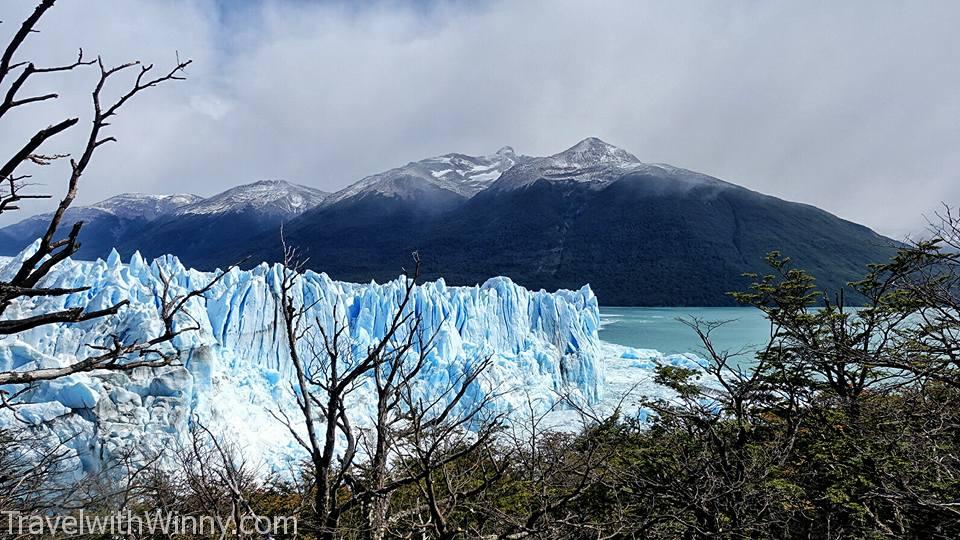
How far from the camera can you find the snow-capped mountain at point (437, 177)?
11862 cm

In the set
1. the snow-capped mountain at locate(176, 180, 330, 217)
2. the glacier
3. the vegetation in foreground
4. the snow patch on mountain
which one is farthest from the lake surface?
the snow-capped mountain at locate(176, 180, 330, 217)

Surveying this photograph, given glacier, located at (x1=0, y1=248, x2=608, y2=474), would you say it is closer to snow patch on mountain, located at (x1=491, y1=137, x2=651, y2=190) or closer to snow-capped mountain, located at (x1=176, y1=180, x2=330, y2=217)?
snow patch on mountain, located at (x1=491, y1=137, x2=651, y2=190)

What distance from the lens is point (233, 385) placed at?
11617 millimetres

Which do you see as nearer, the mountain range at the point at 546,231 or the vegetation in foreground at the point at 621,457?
the vegetation in foreground at the point at 621,457

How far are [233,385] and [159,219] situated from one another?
13272cm

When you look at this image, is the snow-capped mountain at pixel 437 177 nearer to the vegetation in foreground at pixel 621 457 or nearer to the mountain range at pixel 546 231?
the mountain range at pixel 546 231

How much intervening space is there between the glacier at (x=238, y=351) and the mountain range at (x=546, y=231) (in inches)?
1390

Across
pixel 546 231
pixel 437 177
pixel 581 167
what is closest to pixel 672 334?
pixel 546 231

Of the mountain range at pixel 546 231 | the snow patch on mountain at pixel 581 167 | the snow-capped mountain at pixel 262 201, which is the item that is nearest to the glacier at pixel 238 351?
the mountain range at pixel 546 231

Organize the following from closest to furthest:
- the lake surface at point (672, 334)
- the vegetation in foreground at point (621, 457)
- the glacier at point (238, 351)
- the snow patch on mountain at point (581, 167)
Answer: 1. the vegetation in foreground at point (621, 457)
2. the glacier at point (238, 351)
3. the lake surface at point (672, 334)
4. the snow patch on mountain at point (581, 167)

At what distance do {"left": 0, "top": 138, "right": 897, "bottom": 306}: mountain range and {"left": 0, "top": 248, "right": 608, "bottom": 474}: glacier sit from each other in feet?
116

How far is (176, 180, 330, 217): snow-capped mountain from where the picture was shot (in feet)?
409

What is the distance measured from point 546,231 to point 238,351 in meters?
76.6

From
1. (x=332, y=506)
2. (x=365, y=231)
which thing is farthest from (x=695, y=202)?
(x=332, y=506)
